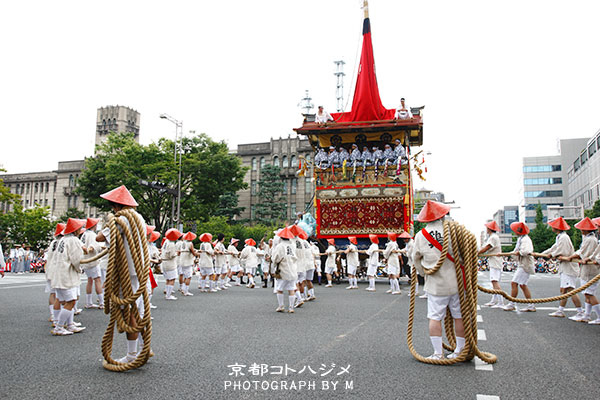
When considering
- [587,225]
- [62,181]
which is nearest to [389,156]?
[587,225]

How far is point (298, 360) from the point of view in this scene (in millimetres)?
5500

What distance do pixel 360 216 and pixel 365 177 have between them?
1.50 m

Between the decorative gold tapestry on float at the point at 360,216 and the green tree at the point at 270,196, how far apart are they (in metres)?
38.6

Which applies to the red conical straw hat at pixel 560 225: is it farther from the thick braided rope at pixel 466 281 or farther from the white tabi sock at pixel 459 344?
the white tabi sock at pixel 459 344

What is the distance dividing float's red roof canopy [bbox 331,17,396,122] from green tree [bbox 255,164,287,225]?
3756 centimetres

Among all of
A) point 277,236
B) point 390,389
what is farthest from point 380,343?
point 277,236

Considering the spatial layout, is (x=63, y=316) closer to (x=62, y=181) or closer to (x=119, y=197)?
(x=119, y=197)

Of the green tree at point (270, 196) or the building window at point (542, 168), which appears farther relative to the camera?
the building window at point (542, 168)

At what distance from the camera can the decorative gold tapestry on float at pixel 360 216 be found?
16.6 meters

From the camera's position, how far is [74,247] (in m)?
7.72

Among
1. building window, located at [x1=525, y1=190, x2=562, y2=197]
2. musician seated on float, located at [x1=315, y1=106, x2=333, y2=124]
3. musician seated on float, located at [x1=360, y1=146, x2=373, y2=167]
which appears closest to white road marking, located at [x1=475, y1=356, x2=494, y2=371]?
musician seated on float, located at [x1=360, y1=146, x2=373, y2=167]

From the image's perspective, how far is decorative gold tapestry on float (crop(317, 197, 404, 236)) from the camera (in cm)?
1661

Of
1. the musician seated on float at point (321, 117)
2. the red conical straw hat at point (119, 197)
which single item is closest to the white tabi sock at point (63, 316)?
the red conical straw hat at point (119, 197)

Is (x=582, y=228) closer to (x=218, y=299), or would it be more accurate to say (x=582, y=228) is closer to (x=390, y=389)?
(x=390, y=389)
